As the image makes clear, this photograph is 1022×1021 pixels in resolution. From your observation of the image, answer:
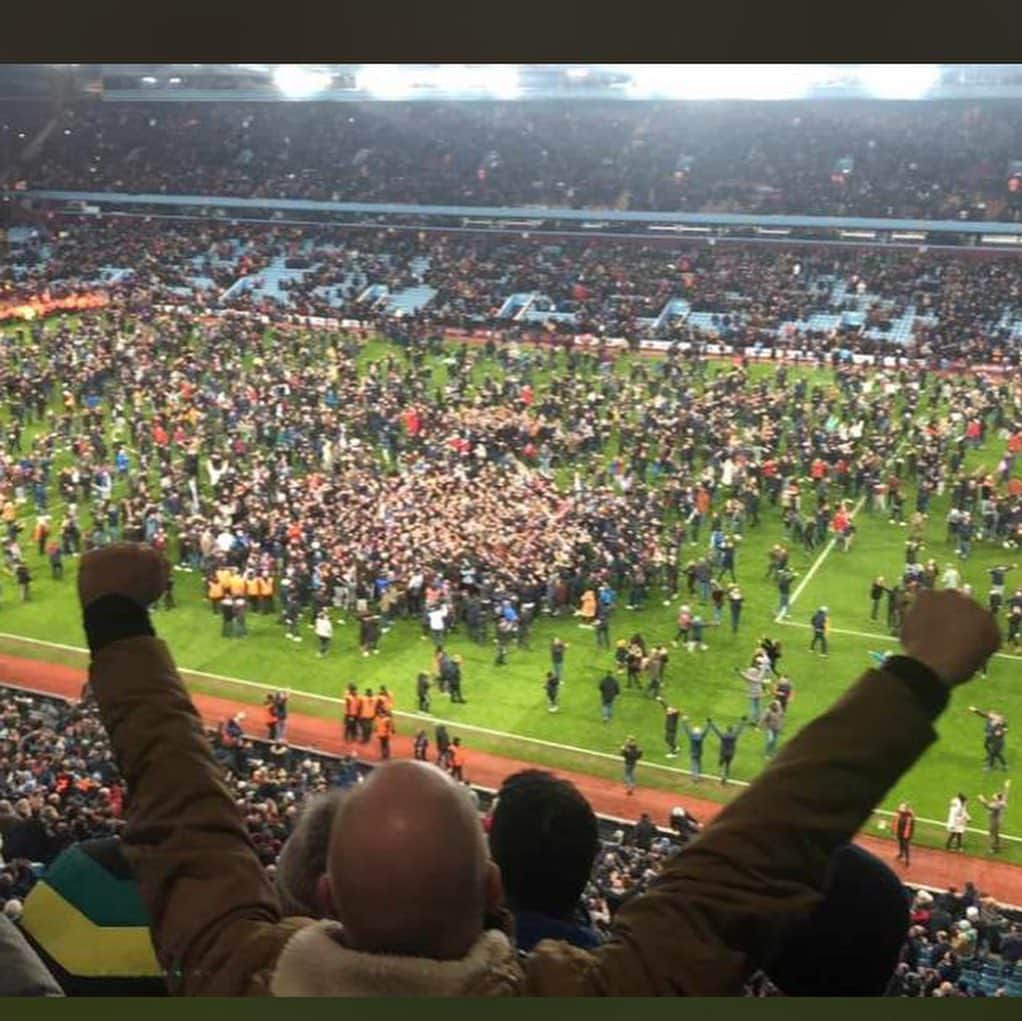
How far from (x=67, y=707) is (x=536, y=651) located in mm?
4174

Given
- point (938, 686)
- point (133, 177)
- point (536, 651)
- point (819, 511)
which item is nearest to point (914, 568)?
point (819, 511)

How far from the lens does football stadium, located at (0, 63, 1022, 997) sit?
27.2ft

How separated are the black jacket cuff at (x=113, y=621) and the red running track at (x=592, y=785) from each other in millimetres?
7895

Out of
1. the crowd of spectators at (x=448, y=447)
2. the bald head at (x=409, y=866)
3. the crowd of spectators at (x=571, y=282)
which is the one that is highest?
the bald head at (x=409, y=866)

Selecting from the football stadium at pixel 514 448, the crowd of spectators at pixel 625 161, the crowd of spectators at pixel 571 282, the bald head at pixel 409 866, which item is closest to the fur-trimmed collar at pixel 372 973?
the bald head at pixel 409 866

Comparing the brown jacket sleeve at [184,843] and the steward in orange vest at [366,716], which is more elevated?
the brown jacket sleeve at [184,843]

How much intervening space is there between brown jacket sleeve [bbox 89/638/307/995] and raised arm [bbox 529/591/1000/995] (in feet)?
0.97

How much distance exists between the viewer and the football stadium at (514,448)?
830cm

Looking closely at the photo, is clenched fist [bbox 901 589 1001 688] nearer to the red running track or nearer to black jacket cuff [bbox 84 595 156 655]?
black jacket cuff [bbox 84 595 156 655]

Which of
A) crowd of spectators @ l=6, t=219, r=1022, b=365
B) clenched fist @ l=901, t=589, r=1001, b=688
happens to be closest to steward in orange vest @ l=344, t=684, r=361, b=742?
crowd of spectators @ l=6, t=219, r=1022, b=365

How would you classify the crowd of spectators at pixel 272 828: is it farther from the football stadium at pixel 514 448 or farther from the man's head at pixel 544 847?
the man's head at pixel 544 847

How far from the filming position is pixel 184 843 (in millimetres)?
1319

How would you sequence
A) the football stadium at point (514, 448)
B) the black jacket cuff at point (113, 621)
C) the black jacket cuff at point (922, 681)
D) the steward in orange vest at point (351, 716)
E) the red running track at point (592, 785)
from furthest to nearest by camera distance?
1. the steward in orange vest at point (351, 716)
2. the red running track at point (592, 785)
3. the football stadium at point (514, 448)
4. the black jacket cuff at point (113, 621)
5. the black jacket cuff at point (922, 681)

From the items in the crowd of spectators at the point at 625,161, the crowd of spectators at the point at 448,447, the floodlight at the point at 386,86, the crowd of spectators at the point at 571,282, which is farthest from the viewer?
the crowd of spectators at the point at 571,282
